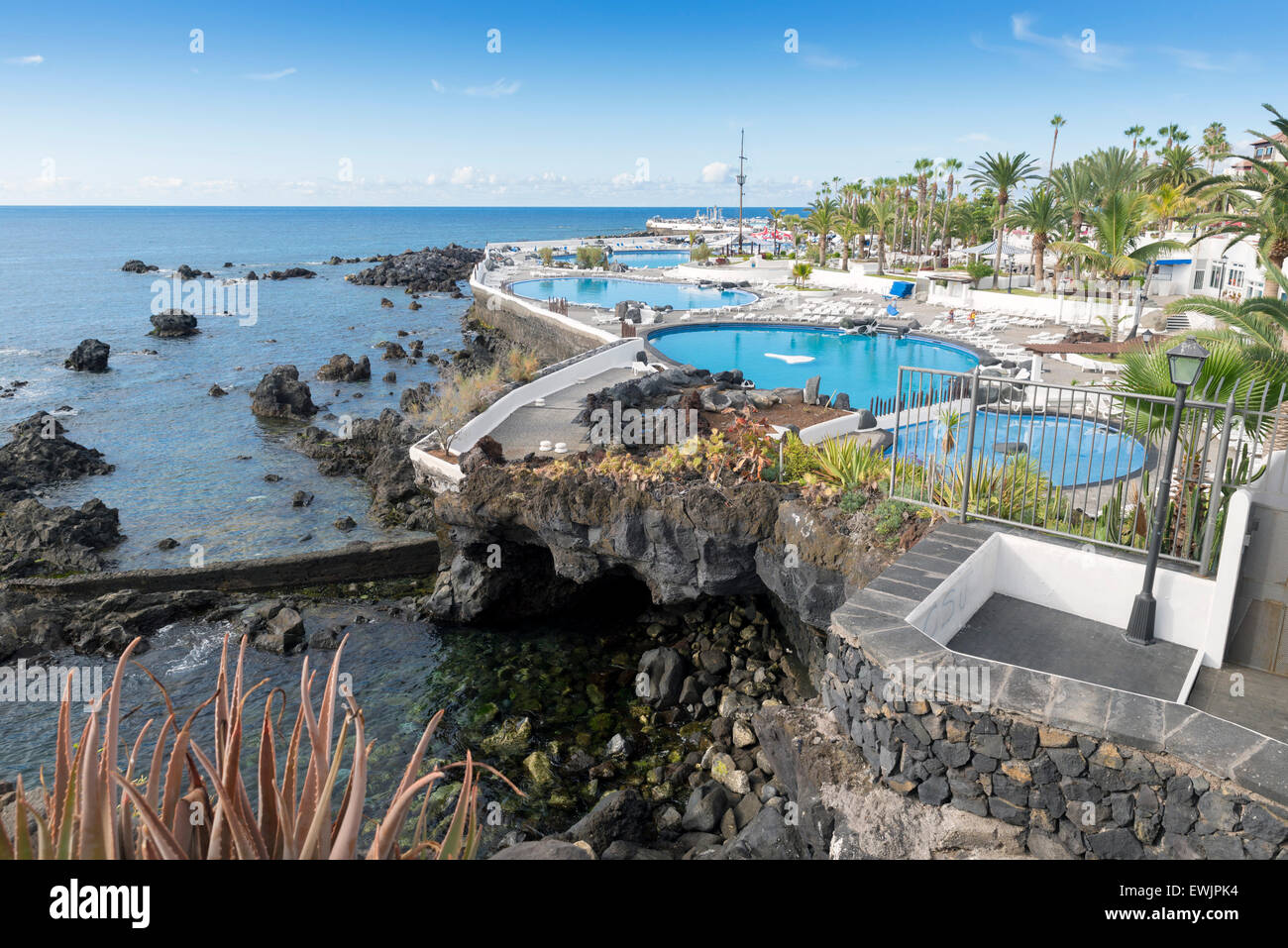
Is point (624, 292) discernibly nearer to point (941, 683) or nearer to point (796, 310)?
point (796, 310)

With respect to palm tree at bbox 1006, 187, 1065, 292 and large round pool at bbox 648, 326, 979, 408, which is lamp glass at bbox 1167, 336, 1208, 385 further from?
palm tree at bbox 1006, 187, 1065, 292

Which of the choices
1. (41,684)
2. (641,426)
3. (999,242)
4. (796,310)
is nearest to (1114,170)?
(999,242)

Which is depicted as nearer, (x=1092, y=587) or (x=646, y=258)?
(x=1092, y=587)

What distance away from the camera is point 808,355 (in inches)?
1123

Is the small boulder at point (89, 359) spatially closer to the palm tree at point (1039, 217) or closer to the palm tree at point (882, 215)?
the palm tree at point (882, 215)

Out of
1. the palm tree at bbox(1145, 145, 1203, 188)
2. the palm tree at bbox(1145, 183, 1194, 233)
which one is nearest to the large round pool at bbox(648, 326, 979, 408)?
the palm tree at bbox(1145, 183, 1194, 233)

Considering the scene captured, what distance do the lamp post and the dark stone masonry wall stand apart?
7.01ft

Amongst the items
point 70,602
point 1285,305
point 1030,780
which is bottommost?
point 70,602

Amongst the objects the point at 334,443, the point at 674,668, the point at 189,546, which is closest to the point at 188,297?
the point at 334,443

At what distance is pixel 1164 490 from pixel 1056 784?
8.82 feet
